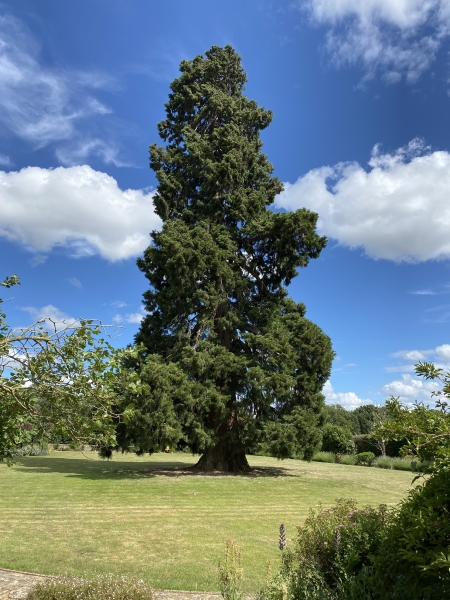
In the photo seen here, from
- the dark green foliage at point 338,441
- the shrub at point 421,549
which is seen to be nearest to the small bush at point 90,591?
the shrub at point 421,549

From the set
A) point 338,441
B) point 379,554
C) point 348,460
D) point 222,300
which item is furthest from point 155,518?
point 338,441

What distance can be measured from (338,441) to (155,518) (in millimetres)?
31092

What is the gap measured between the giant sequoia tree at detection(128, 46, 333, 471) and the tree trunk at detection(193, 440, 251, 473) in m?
0.05

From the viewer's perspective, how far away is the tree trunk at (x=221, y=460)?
733 inches

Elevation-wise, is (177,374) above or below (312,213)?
below

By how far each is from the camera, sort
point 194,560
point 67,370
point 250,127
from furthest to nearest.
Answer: point 250,127 < point 194,560 < point 67,370

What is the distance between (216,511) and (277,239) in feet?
38.9

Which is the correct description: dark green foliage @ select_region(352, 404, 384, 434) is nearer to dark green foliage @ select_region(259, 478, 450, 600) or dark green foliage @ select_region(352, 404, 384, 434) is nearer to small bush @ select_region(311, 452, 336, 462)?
small bush @ select_region(311, 452, 336, 462)

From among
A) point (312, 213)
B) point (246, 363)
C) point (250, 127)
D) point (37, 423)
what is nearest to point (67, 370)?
point (37, 423)

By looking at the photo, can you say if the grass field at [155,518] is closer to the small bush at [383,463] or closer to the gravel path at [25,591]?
the gravel path at [25,591]

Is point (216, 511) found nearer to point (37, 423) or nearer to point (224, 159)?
point (37, 423)

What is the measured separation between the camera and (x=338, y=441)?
37438 mm

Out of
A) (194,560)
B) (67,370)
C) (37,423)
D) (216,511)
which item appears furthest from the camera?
(216,511)

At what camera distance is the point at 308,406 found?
58.1 feet
